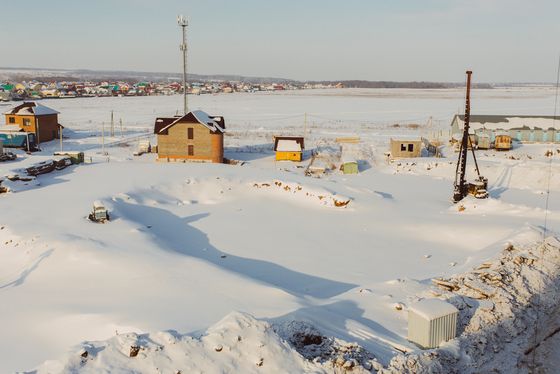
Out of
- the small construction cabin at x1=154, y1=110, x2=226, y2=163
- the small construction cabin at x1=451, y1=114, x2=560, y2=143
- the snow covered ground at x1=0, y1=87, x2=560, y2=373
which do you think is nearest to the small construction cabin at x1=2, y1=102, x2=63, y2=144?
the snow covered ground at x1=0, y1=87, x2=560, y2=373

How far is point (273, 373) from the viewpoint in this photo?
1031 cm

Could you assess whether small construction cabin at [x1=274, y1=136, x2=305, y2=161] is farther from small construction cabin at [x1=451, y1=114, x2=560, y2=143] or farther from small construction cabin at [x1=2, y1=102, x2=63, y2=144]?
small construction cabin at [x1=2, y1=102, x2=63, y2=144]

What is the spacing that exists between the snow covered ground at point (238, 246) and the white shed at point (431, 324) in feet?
1.83

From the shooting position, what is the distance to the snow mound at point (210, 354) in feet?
32.7

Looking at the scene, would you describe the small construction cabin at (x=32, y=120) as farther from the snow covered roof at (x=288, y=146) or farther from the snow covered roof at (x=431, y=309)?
the snow covered roof at (x=431, y=309)

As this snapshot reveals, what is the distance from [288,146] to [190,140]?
27.0 feet

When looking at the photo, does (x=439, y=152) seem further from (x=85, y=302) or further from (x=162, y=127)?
(x=85, y=302)

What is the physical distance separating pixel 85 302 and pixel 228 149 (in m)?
34.4

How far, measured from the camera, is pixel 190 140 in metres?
39.6

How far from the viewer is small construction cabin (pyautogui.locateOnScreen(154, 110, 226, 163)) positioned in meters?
39.4

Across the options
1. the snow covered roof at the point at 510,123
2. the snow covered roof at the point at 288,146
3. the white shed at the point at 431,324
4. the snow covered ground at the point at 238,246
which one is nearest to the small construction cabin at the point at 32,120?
the snow covered ground at the point at 238,246

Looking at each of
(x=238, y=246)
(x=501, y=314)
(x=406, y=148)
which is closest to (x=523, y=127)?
(x=406, y=148)

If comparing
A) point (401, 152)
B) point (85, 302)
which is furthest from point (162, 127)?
point (85, 302)

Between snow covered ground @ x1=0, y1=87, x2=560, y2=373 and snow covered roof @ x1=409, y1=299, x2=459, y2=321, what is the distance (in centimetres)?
92
